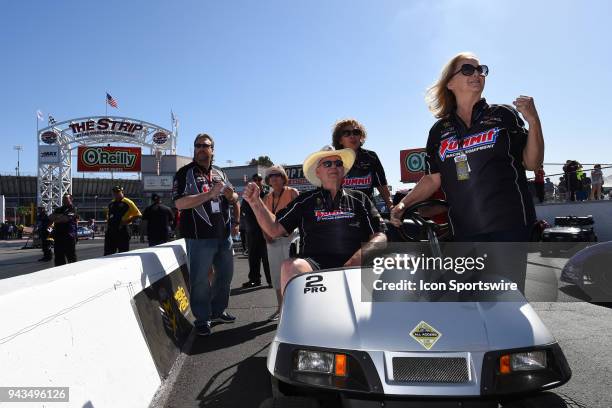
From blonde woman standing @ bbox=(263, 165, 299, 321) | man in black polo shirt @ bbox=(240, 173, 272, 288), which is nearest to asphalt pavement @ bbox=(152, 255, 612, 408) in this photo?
blonde woman standing @ bbox=(263, 165, 299, 321)

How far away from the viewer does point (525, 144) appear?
95.3 inches

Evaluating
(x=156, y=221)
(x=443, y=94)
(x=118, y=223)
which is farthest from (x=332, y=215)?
(x=156, y=221)

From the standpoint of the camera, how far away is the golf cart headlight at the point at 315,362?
5.83ft

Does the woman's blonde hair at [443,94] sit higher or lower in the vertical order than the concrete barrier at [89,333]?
higher

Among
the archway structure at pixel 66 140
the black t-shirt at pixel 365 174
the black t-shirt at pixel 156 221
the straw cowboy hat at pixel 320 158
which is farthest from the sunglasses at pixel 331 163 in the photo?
the archway structure at pixel 66 140

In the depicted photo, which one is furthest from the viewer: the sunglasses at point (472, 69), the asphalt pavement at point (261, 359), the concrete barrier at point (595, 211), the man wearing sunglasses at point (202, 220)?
the concrete barrier at point (595, 211)

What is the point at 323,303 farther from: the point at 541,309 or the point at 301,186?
the point at 301,186

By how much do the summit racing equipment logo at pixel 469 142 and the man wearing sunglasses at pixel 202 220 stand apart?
231cm

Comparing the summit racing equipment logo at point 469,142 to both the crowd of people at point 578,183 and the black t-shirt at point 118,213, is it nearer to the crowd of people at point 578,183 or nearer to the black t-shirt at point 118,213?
the black t-shirt at point 118,213

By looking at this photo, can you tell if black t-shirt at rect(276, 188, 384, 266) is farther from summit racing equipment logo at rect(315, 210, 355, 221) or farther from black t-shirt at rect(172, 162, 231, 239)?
black t-shirt at rect(172, 162, 231, 239)

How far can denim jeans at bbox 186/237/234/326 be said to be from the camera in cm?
446

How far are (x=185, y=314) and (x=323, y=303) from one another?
117 inches

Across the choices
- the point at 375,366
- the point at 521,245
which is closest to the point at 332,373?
the point at 375,366

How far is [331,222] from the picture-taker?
3.22 metres
